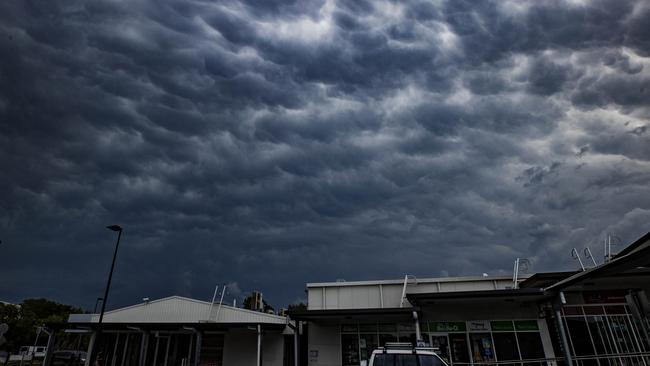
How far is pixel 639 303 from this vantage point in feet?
30.2

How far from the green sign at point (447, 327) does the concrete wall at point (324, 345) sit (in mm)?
5524

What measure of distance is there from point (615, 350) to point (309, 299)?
16311 mm

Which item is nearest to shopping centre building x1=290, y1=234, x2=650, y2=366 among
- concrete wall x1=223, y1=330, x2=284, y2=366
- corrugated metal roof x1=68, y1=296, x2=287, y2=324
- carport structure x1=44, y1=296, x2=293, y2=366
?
concrete wall x1=223, y1=330, x2=284, y2=366

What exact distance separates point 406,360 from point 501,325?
39.1ft

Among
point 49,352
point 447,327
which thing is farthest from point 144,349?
point 447,327

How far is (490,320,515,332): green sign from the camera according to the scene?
21344 mm

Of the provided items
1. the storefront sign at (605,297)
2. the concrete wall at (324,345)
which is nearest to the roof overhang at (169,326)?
the concrete wall at (324,345)

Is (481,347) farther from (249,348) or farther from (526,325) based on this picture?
(249,348)

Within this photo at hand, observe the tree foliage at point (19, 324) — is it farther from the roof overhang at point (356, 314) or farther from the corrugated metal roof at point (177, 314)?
the roof overhang at point (356, 314)

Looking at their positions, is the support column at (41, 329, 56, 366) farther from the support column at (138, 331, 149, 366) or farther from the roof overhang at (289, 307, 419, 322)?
the roof overhang at (289, 307, 419, 322)

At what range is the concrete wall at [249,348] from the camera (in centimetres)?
Result: 2612

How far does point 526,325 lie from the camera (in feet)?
69.6

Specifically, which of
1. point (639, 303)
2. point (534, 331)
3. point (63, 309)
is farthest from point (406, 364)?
point (63, 309)

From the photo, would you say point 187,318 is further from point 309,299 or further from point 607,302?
point 607,302
